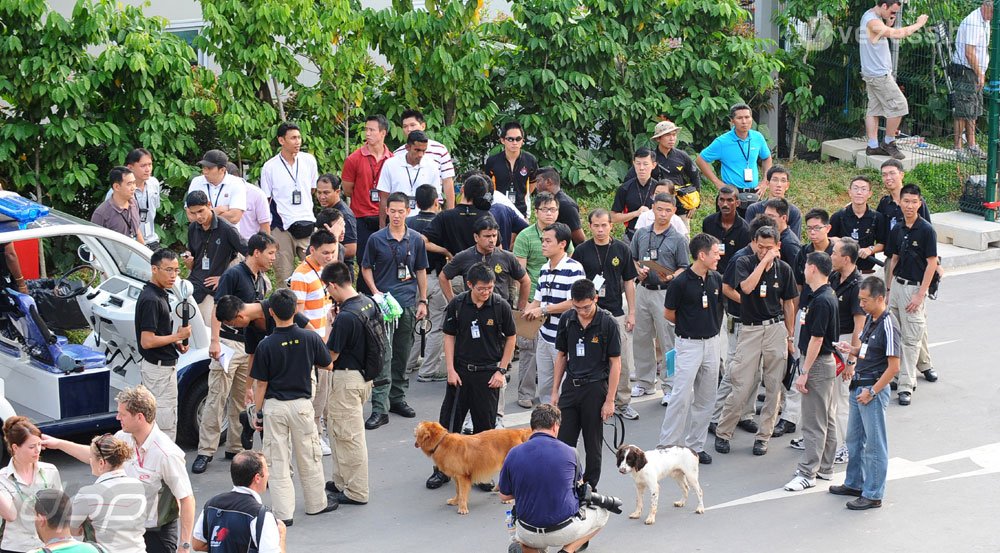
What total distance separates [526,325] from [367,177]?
10.6ft

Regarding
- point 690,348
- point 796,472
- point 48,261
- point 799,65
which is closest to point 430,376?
point 690,348

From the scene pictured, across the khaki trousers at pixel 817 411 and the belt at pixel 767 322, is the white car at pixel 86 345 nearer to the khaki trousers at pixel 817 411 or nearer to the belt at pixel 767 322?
the belt at pixel 767 322

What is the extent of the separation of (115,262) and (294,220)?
2.44m

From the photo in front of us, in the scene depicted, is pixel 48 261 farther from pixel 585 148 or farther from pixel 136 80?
pixel 585 148

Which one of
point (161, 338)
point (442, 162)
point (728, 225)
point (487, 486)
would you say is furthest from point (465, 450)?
point (442, 162)

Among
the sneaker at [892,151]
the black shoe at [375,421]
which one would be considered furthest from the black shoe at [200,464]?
the sneaker at [892,151]

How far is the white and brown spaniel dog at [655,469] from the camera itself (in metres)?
8.66

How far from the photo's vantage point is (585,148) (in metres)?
16.9

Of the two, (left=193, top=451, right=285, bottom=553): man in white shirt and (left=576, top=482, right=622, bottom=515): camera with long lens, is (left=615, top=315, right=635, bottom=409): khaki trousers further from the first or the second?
(left=193, top=451, right=285, bottom=553): man in white shirt

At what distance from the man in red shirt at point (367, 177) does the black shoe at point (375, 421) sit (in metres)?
2.72

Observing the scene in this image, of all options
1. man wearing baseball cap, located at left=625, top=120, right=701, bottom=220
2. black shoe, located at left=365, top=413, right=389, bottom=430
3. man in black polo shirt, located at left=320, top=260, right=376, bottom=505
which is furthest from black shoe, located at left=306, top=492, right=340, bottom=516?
man wearing baseball cap, located at left=625, top=120, right=701, bottom=220

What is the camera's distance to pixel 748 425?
416 inches

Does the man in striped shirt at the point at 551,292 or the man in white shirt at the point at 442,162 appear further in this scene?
the man in white shirt at the point at 442,162

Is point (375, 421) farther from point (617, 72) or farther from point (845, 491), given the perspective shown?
point (617, 72)
